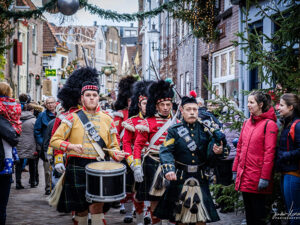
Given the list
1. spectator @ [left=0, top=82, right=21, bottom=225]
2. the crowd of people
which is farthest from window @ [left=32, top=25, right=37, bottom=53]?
spectator @ [left=0, top=82, right=21, bottom=225]

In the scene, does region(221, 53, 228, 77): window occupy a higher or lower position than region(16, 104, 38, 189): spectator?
higher

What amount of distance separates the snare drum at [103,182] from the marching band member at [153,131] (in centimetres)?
98

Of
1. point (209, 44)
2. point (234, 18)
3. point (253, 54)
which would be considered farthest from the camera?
point (209, 44)

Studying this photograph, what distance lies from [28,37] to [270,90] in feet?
87.8

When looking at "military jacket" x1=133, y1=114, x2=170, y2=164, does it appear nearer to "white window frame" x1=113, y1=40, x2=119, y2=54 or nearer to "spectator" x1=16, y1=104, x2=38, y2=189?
"spectator" x1=16, y1=104, x2=38, y2=189

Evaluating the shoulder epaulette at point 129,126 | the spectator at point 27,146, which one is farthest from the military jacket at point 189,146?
the spectator at point 27,146

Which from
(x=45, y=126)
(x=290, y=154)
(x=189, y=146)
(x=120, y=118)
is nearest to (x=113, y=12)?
(x=120, y=118)

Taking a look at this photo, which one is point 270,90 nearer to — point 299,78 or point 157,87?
point 299,78

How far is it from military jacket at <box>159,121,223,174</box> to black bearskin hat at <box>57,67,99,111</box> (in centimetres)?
150

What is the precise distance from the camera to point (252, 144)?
18.8 ft

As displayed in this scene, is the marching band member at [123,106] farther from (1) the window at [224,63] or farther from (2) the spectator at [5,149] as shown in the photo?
(1) the window at [224,63]

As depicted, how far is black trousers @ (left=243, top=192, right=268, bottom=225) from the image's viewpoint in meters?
5.76

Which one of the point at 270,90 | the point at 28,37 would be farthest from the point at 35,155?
the point at 28,37

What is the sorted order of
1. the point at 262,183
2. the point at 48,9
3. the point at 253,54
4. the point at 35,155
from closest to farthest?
1. the point at 262,183
2. the point at 253,54
3. the point at 48,9
4. the point at 35,155
